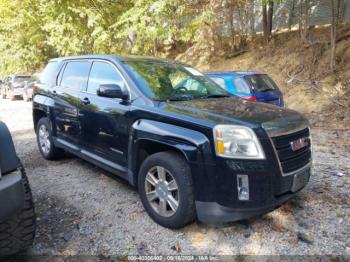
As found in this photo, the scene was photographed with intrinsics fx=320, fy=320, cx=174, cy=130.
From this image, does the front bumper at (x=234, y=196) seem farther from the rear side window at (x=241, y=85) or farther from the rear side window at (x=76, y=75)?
the rear side window at (x=241, y=85)

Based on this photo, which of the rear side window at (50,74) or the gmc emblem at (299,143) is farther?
the rear side window at (50,74)

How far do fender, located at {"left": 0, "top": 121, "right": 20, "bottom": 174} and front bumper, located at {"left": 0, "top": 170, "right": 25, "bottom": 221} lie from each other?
0.06 metres

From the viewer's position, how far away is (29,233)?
274cm

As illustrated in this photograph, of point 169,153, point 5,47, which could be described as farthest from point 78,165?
point 5,47

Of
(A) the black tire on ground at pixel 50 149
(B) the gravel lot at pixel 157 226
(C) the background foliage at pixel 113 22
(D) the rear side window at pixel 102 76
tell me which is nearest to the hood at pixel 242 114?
(D) the rear side window at pixel 102 76

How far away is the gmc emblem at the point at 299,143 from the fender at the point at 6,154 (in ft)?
8.31

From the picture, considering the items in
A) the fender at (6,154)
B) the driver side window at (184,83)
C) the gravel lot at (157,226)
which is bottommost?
the gravel lot at (157,226)

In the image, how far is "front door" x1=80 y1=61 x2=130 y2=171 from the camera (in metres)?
3.87

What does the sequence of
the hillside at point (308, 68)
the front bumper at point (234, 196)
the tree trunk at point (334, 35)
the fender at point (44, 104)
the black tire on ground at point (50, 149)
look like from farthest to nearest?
the tree trunk at point (334, 35) → the hillside at point (308, 68) → the black tire on ground at point (50, 149) → the fender at point (44, 104) → the front bumper at point (234, 196)

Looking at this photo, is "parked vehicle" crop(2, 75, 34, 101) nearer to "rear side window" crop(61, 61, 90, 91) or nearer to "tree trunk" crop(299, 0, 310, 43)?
"tree trunk" crop(299, 0, 310, 43)

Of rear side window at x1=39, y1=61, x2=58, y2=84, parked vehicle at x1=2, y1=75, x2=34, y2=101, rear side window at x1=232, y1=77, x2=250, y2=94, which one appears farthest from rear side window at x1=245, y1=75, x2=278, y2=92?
parked vehicle at x1=2, y1=75, x2=34, y2=101

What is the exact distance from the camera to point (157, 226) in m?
3.52

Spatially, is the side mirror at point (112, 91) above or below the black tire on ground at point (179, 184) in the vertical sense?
above

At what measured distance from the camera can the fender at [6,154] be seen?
2.45m
